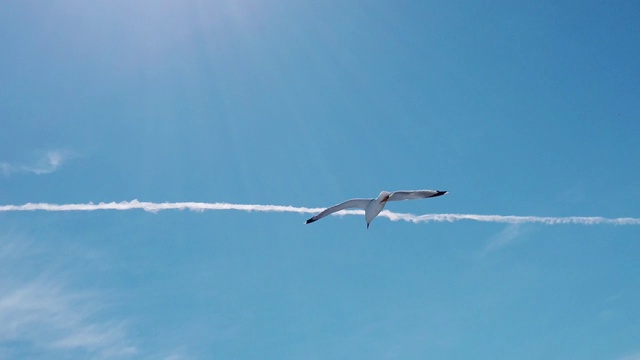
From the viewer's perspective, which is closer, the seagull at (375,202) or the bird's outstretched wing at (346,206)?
the seagull at (375,202)

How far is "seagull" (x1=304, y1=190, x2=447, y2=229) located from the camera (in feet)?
159

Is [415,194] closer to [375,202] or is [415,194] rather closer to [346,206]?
[375,202]

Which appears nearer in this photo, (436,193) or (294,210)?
(436,193)

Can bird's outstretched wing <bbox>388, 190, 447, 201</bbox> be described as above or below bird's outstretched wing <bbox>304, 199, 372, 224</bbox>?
below

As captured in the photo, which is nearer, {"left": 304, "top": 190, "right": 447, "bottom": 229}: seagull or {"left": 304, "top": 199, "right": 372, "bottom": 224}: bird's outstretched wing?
{"left": 304, "top": 190, "right": 447, "bottom": 229}: seagull

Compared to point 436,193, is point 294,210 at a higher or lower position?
higher

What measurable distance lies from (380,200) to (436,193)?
181 inches

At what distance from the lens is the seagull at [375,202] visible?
48406 mm

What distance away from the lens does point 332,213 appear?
2010 inches

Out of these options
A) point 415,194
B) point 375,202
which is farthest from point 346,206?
point 415,194

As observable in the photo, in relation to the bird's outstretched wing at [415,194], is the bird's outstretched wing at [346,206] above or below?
above

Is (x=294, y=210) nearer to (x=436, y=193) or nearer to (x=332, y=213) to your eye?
(x=332, y=213)

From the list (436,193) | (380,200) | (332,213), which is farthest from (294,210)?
(436,193)

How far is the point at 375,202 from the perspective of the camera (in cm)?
4928
